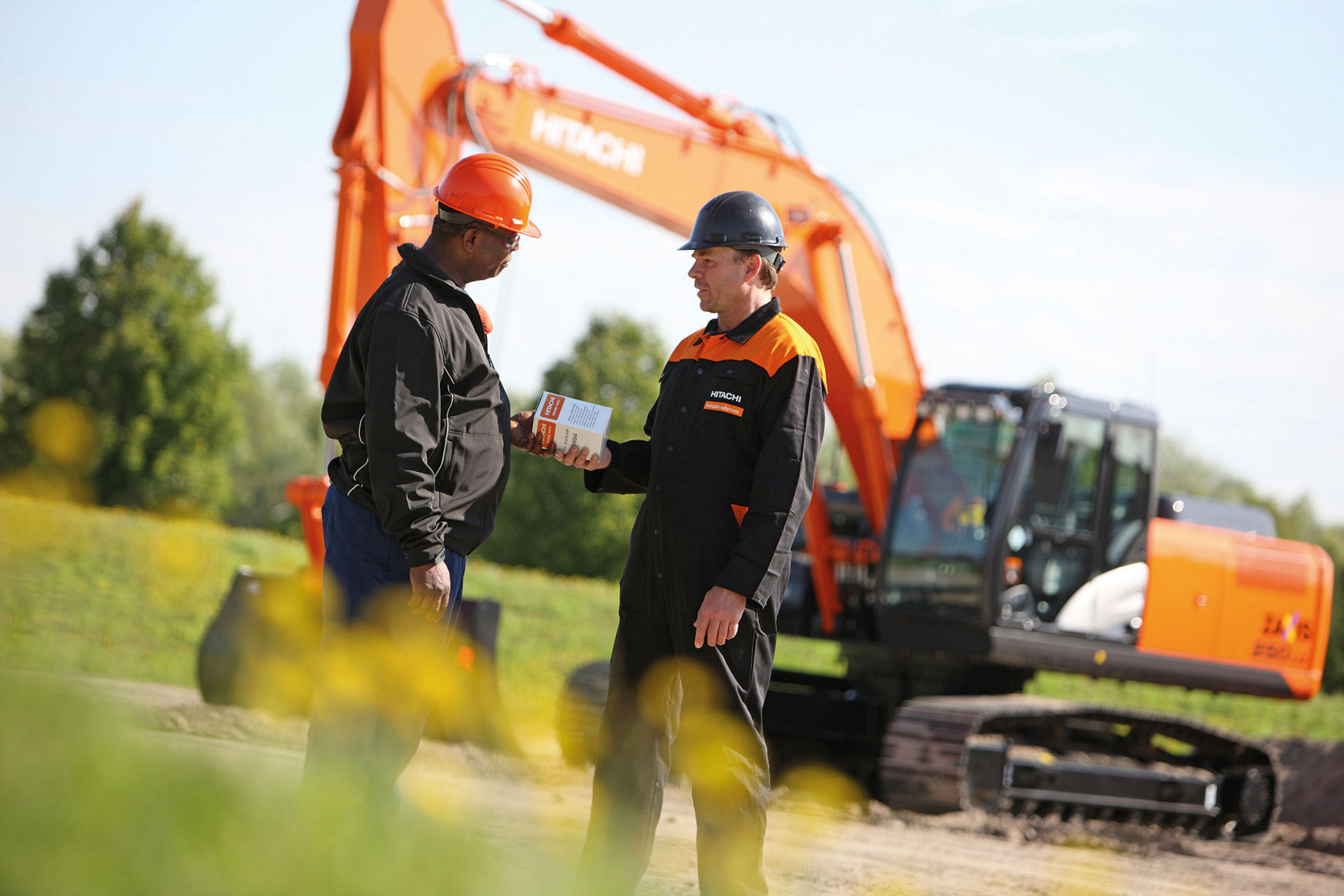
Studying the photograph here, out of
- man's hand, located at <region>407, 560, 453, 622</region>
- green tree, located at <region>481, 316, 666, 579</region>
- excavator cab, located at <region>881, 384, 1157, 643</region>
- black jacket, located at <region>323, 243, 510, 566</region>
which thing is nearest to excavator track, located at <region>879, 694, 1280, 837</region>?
excavator cab, located at <region>881, 384, 1157, 643</region>

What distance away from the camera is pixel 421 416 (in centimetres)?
321

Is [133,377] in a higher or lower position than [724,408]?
higher

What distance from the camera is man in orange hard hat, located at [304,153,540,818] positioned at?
10.4ft

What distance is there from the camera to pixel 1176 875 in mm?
6410

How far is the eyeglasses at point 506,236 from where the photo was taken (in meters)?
3.54

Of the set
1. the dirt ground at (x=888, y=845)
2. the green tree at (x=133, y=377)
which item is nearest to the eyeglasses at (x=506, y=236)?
the dirt ground at (x=888, y=845)

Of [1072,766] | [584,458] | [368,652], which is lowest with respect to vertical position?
[1072,766]

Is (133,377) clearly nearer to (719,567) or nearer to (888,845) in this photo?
(888,845)

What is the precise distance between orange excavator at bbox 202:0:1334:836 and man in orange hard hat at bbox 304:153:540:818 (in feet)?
12.0

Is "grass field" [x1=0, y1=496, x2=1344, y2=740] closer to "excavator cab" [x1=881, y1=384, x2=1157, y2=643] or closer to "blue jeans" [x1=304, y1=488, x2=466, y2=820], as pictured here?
"excavator cab" [x1=881, y1=384, x2=1157, y2=643]

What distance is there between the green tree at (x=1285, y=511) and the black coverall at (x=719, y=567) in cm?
897

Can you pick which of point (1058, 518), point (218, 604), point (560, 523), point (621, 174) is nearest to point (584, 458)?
point (621, 174)

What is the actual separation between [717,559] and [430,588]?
0.81m

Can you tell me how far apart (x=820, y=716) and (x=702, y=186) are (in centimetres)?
352
